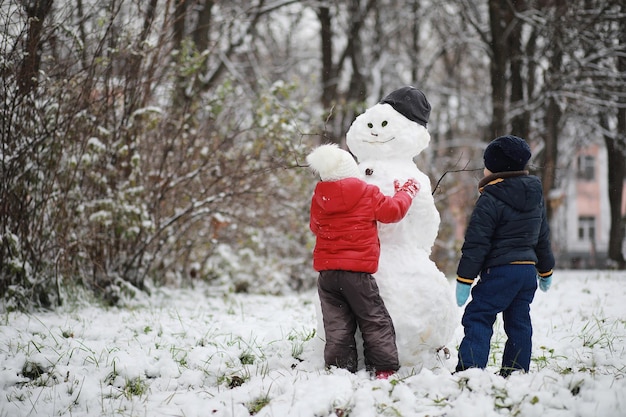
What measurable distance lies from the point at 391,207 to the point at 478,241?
0.57 metres

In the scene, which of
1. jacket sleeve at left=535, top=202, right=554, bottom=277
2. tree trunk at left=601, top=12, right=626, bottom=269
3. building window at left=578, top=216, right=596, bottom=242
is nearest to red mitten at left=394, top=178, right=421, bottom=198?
jacket sleeve at left=535, top=202, right=554, bottom=277

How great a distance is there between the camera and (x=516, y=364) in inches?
131

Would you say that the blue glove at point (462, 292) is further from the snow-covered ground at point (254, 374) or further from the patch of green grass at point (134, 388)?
the patch of green grass at point (134, 388)

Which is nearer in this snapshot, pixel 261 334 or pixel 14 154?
pixel 261 334

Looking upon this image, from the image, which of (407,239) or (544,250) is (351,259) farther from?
(544,250)

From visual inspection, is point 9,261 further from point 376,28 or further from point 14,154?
point 376,28

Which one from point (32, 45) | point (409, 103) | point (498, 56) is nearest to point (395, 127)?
point (409, 103)

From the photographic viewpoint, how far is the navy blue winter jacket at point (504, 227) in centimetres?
328

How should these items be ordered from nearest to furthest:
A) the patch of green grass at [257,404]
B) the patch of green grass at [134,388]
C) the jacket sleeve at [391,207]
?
the patch of green grass at [257,404] < the patch of green grass at [134,388] < the jacket sleeve at [391,207]

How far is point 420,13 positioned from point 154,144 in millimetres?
10384

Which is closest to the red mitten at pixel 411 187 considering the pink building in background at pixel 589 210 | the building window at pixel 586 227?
the pink building in background at pixel 589 210

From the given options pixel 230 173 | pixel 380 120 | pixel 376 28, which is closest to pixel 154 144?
pixel 230 173

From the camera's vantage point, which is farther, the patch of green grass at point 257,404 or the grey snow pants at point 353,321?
the grey snow pants at point 353,321

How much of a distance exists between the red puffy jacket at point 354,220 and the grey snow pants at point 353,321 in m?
0.08
